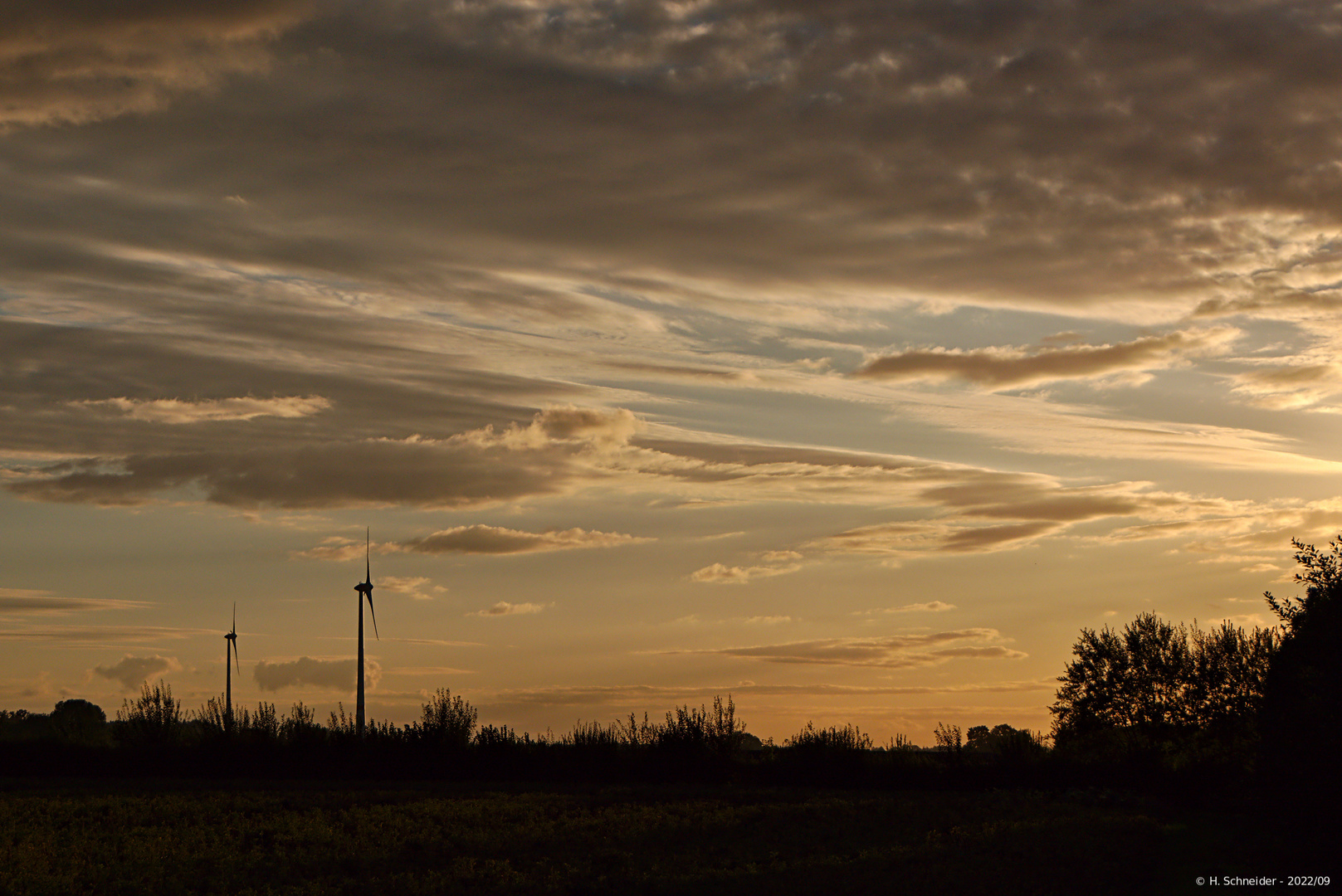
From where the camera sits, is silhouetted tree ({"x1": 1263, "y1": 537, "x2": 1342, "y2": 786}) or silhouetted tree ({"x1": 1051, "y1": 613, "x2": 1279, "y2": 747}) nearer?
silhouetted tree ({"x1": 1263, "y1": 537, "x2": 1342, "y2": 786})

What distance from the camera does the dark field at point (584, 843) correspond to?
92.3 ft

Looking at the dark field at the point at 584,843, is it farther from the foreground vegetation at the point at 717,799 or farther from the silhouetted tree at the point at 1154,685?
the silhouetted tree at the point at 1154,685

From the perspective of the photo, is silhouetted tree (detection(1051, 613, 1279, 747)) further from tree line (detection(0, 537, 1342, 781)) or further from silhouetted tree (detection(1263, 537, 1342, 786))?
silhouetted tree (detection(1263, 537, 1342, 786))

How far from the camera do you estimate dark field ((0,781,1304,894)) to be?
1107 inches

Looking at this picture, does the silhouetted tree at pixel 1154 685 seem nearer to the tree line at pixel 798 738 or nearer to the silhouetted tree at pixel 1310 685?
the tree line at pixel 798 738

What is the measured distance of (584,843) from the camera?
35.4m

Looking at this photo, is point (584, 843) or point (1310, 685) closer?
point (1310, 685)

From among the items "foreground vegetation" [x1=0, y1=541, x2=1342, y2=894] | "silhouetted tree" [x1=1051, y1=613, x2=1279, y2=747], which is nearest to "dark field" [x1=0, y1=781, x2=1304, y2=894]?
"foreground vegetation" [x1=0, y1=541, x2=1342, y2=894]

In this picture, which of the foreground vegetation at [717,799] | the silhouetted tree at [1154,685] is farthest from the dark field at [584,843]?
the silhouetted tree at [1154,685]

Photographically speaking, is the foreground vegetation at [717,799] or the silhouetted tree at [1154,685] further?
the silhouetted tree at [1154,685]

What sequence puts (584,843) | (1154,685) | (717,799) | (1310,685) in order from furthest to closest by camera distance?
(1154,685), (717,799), (584,843), (1310,685)

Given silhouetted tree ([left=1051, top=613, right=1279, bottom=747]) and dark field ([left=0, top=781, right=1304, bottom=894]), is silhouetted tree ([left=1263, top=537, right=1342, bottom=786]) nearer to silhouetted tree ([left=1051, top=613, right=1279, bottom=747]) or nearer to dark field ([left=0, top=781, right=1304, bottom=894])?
dark field ([left=0, top=781, right=1304, bottom=894])

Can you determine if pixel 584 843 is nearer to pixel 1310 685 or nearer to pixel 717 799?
pixel 717 799

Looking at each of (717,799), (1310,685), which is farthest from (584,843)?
(1310,685)
